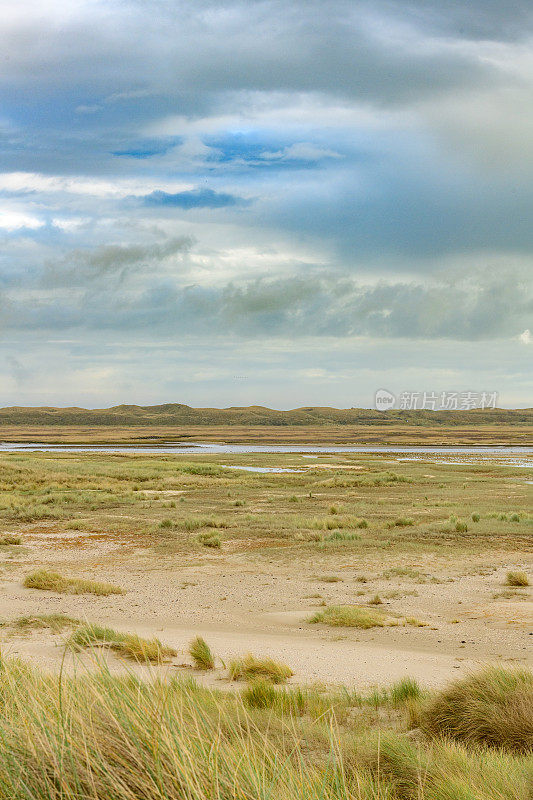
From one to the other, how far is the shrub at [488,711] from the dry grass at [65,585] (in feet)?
32.4

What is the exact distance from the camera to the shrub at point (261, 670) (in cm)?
845

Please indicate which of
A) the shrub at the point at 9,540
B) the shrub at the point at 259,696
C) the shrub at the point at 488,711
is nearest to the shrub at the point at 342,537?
the shrub at the point at 9,540

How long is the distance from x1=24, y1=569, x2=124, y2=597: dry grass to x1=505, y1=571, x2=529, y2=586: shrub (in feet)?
31.3

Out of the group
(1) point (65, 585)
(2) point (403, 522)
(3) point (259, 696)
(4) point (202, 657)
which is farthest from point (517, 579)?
(1) point (65, 585)

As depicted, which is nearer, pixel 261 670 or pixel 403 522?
pixel 261 670

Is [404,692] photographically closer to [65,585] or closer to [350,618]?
[350,618]

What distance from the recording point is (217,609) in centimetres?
1350

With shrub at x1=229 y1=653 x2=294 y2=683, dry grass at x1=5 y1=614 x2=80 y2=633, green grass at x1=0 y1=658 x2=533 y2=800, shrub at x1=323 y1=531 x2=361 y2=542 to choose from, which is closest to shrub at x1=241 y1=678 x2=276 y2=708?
shrub at x1=229 y1=653 x2=294 y2=683

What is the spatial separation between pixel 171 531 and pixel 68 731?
2125 centimetres

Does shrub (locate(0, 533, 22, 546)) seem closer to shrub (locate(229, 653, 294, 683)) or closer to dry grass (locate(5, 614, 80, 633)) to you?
dry grass (locate(5, 614, 80, 633))

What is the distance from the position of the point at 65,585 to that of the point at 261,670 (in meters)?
8.03

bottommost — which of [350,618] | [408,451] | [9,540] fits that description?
[408,451]

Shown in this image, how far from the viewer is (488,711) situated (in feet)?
20.4

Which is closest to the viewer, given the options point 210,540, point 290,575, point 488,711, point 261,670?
point 488,711
